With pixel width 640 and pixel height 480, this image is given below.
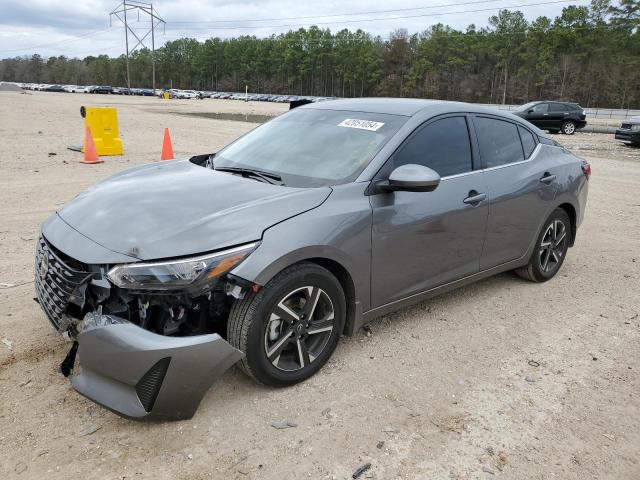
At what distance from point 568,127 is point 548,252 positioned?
2419 cm

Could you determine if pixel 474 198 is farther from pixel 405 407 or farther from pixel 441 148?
pixel 405 407

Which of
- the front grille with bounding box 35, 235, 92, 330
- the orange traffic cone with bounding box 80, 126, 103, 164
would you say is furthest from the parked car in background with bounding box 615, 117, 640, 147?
the front grille with bounding box 35, 235, 92, 330

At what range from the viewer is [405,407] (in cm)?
313

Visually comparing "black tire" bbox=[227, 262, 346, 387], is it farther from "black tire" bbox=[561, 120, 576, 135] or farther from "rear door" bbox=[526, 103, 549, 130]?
"black tire" bbox=[561, 120, 576, 135]

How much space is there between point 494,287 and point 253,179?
2.74 metres

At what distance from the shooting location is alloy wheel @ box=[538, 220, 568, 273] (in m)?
5.15

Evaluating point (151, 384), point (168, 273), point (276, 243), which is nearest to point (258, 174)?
point (276, 243)

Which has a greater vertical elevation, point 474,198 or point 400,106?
point 400,106

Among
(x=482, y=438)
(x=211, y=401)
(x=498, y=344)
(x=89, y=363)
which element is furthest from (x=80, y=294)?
(x=498, y=344)

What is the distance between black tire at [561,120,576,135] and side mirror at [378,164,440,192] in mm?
25918

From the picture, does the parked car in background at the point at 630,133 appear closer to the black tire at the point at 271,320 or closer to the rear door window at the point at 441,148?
→ the rear door window at the point at 441,148

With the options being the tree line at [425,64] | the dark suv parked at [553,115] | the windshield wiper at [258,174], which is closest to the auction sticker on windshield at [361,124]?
the windshield wiper at [258,174]

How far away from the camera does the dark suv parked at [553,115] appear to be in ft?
84.8

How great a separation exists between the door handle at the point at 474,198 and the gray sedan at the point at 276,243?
12mm
